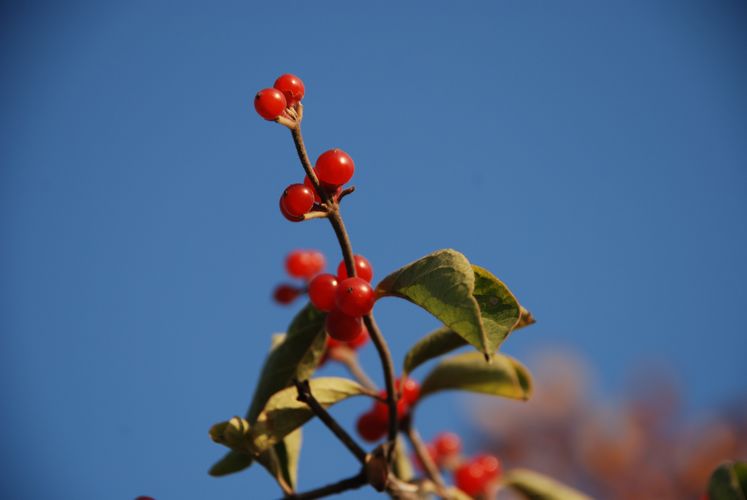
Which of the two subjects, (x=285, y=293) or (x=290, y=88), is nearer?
(x=290, y=88)

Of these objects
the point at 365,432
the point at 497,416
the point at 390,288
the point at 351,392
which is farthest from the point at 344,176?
the point at 497,416

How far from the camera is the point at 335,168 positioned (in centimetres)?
161

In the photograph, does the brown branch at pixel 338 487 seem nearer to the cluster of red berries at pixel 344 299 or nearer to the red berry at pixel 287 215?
the cluster of red berries at pixel 344 299

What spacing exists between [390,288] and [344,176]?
0.28 metres

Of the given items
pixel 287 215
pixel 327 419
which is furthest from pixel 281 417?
pixel 287 215

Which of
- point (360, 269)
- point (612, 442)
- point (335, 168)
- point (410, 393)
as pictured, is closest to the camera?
point (335, 168)

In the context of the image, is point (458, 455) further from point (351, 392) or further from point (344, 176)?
point (344, 176)

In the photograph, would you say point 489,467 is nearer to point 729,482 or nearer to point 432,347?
point 432,347

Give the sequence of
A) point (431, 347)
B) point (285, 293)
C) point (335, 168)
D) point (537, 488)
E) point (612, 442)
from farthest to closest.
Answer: point (612, 442) → point (285, 293) → point (537, 488) → point (431, 347) → point (335, 168)

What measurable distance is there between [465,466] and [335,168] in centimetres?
155

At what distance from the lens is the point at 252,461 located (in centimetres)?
208

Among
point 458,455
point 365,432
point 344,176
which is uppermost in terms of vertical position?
point 344,176

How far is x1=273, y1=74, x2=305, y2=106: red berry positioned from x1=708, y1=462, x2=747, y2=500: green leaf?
126 cm

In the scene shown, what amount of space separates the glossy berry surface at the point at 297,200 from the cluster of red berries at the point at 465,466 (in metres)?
1.30
